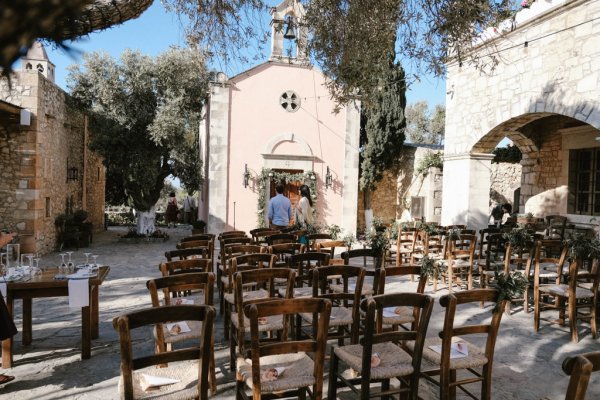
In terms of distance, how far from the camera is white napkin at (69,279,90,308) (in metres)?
3.65

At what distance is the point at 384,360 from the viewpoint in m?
2.70

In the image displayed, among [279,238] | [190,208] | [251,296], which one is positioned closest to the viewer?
[251,296]

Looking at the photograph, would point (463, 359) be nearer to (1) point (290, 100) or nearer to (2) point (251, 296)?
(2) point (251, 296)

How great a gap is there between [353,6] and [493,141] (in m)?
6.10

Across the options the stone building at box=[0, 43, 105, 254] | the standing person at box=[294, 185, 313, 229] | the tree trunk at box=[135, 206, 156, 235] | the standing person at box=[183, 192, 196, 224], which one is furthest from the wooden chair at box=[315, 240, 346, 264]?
the standing person at box=[183, 192, 196, 224]

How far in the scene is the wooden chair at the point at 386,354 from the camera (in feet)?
7.97

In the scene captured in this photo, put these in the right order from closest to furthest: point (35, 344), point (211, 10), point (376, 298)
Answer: point (376, 298) → point (35, 344) → point (211, 10)

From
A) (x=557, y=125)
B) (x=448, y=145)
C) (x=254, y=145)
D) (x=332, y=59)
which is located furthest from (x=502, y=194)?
(x=332, y=59)

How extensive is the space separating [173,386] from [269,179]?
10.5m

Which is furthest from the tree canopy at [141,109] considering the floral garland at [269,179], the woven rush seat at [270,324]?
the woven rush seat at [270,324]

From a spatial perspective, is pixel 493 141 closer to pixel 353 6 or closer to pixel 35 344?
pixel 353 6

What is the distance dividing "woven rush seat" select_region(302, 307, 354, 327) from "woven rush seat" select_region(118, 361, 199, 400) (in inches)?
45.5

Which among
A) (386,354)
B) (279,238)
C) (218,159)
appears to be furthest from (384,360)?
(218,159)

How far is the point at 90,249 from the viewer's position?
11.2 meters
